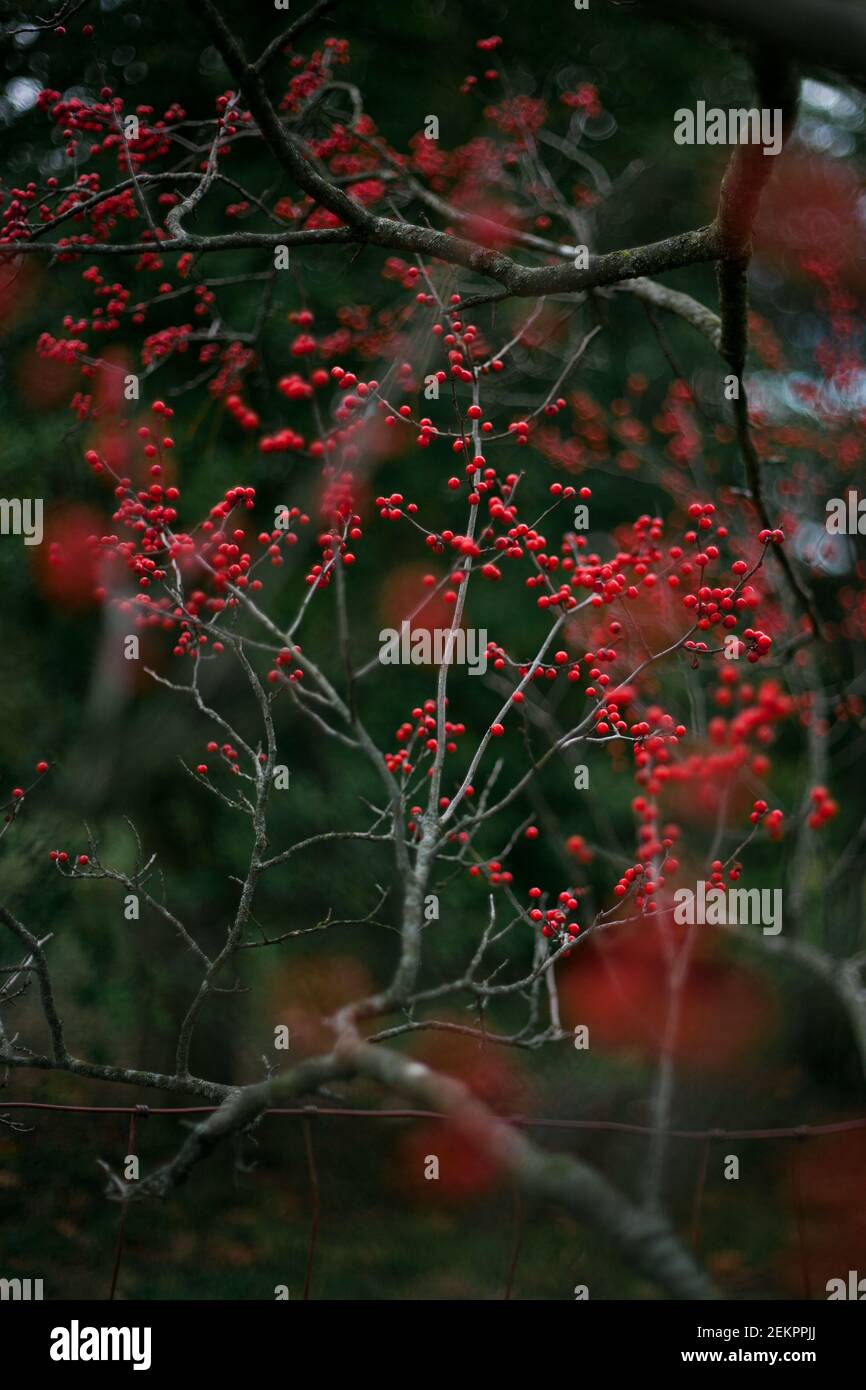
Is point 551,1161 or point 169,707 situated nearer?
point 551,1161

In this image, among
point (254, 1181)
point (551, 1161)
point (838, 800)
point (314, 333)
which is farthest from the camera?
point (838, 800)

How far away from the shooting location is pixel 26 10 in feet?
8.98

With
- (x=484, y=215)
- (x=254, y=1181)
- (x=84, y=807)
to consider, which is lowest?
(x=254, y=1181)

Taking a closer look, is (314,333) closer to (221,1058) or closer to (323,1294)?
(221,1058)

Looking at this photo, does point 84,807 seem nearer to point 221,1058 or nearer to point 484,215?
point 221,1058

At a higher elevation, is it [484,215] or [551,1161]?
[484,215]

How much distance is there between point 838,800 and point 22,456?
3.36m

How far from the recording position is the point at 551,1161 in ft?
3.19

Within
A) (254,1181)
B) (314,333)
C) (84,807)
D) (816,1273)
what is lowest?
(816,1273)
